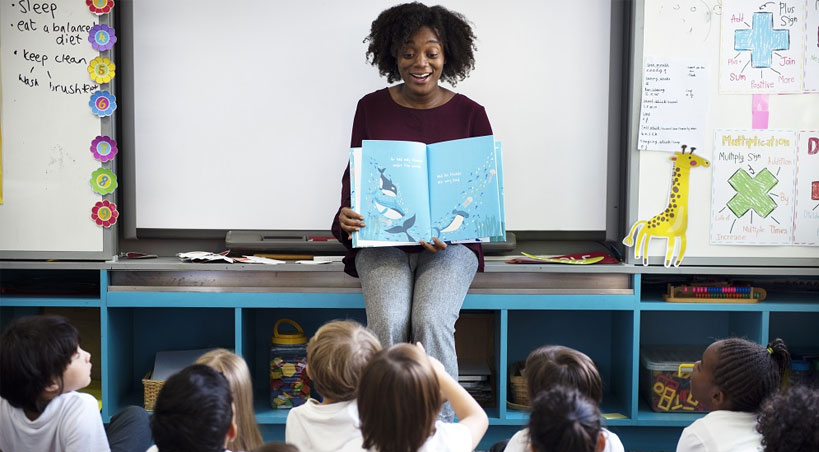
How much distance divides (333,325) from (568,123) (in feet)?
5.30

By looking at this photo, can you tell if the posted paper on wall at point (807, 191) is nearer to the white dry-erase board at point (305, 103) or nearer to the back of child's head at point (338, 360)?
the white dry-erase board at point (305, 103)

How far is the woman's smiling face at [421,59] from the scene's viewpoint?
2416 millimetres

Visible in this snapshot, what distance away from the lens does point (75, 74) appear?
2754mm

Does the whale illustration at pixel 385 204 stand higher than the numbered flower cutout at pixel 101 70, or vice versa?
the numbered flower cutout at pixel 101 70

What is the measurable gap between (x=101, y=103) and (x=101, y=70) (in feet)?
0.38

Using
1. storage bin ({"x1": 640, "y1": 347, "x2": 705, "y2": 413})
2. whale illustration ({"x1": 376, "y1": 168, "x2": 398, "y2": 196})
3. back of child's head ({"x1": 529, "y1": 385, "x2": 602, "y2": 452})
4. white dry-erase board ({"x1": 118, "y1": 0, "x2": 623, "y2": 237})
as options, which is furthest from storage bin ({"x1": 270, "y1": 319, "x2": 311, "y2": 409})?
back of child's head ({"x1": 529, "y1": 385, "x2": 602, "y2": 452})

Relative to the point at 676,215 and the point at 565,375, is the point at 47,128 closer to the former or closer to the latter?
the point at 565,375

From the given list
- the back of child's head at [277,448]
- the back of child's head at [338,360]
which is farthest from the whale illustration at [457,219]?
the back of child's head at [277,448]

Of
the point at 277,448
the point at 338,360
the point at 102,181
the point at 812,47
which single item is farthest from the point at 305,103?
the point at 277,448

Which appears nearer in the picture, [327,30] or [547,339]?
[327,30]

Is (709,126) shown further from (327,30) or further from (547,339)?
(327,30)

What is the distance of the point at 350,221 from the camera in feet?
7.38

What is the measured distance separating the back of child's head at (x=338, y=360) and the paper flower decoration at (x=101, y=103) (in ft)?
5.05

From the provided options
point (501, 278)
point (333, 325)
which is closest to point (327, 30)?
point (501, 278)
